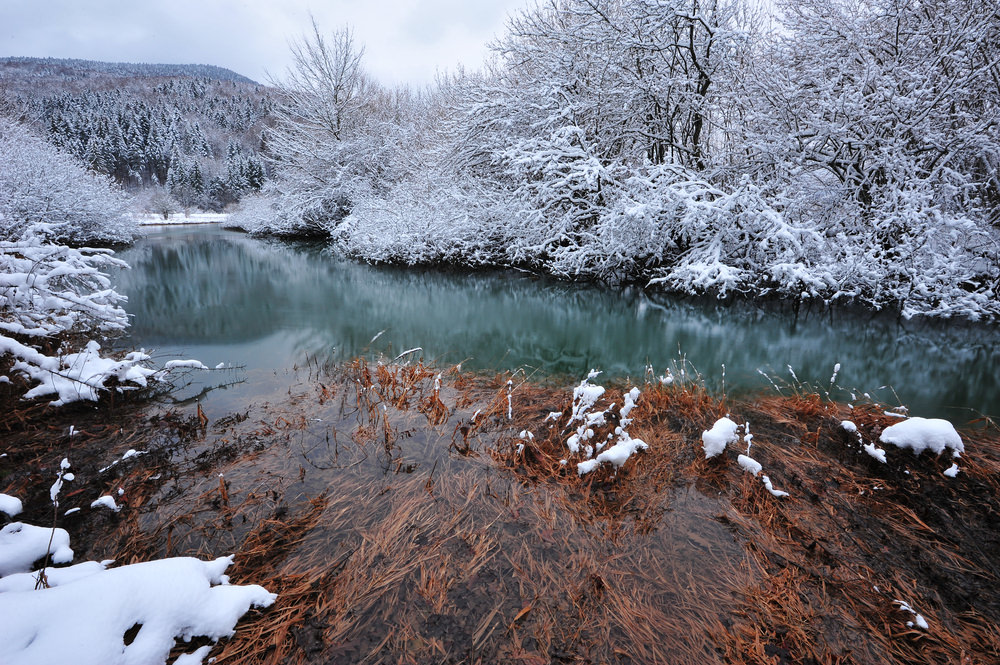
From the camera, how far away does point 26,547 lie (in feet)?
6.54

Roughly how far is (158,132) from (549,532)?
8573 cm

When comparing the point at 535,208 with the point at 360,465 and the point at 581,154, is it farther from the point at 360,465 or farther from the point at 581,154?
the point at 360,465

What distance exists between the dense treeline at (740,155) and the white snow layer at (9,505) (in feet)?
30.8

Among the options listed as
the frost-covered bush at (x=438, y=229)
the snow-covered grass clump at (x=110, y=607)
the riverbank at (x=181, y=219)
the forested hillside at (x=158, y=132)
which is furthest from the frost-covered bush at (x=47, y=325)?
the riverbank at (x=181, y=219)

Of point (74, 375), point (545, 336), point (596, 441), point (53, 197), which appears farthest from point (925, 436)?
point (53, 197)

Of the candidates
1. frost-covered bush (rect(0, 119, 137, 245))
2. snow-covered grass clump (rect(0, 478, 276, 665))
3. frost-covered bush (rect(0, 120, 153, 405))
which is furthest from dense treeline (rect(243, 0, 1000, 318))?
frost-covered bush (rect(0, 119, 137, 245))

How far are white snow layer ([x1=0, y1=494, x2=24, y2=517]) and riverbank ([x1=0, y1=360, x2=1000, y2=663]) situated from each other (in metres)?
0.19

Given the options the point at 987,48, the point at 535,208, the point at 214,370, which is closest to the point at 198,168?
the point at 535,208

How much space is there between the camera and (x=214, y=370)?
507cm

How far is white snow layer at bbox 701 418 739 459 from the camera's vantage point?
2.99 metres

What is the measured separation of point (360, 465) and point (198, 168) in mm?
70433

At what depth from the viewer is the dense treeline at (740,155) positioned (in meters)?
7.66

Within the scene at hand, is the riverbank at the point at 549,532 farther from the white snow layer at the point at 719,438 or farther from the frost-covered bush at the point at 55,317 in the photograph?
the frost-covered bush at the point at 55,317

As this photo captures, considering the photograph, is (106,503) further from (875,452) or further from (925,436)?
(925,436)
